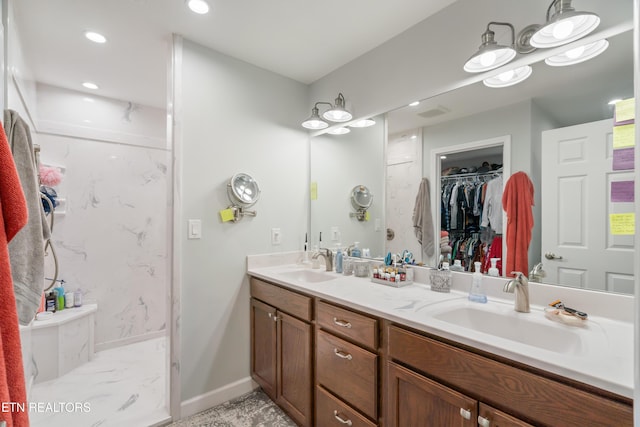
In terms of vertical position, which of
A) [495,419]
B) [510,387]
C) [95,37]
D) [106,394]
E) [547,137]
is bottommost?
[106,394]

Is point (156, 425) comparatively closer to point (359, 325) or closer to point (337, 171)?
point (359, 325)

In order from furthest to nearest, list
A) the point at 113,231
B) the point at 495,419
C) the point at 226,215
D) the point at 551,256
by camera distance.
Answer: the point at 113,231 → the point at 226,215 → the point at 551,256 → the point at 495,419

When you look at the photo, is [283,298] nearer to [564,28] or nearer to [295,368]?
[295,368]

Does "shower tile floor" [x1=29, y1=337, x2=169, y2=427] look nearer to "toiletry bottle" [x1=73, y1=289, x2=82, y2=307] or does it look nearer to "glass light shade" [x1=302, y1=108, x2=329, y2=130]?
"toiletry bottle" [x1=73, y1=289, x2=82, y2=307]

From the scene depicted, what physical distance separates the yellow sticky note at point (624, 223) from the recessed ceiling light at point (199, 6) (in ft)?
6.97

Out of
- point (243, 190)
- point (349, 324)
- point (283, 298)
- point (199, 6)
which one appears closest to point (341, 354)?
point (349, 324)

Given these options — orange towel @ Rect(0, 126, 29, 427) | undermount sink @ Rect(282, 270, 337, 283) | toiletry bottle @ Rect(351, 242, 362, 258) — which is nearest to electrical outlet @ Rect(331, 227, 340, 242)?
toiletry bottle @ Rect(351, 242, 362, 258)

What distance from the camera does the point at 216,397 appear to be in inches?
76.7

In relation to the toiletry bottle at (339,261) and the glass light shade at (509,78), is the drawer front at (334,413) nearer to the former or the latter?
the toiletry bottle at (339,261)

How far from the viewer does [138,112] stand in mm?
3031

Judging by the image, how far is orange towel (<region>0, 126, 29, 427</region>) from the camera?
724 mm

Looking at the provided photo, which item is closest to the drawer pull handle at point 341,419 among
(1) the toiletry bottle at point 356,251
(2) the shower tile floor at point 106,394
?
(1) the toiletry bottle at point 356,251

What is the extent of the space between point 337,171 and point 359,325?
1.39m

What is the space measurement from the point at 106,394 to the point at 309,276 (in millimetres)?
1721
